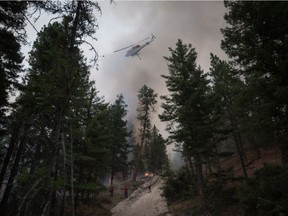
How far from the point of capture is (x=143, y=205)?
3039 cm

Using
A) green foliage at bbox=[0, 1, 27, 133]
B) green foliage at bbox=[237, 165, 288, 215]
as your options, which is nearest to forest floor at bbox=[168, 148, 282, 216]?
green foliage at bbox=[237, 165, 288, 215]

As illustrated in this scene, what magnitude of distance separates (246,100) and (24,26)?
1209 centimetres

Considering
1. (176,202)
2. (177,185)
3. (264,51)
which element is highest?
(264,51)

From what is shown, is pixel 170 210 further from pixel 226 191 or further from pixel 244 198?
pixel 244 198

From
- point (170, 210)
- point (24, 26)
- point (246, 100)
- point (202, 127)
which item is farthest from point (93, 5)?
point (170, 210)

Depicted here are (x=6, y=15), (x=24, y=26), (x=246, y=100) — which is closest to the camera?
(x=24, y=26)

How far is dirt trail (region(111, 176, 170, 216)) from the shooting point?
26508 mm

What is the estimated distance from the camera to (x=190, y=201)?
24.6 meters

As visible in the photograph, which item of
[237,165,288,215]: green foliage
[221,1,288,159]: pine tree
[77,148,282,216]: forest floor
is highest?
[221,1,288,159]: pine tree

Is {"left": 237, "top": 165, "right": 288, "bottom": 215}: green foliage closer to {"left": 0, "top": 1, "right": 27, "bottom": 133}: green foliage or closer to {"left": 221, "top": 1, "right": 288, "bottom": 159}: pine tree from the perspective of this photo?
{"left": 221, "top": 1, "right": 288, "bottom": 159}: pine tree

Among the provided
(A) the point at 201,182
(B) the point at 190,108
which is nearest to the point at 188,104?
(B) the point at 190,108

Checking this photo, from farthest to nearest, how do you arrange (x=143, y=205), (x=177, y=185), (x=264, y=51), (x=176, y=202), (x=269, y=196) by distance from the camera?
(x=143, y=205), (x=177, y=185), (x=176, y=202), (x=264, y=51), (x=269, y=196)

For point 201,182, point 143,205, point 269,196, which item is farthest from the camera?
point 143,205

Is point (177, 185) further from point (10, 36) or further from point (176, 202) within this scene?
point (10, 36)
